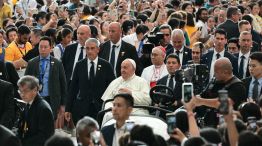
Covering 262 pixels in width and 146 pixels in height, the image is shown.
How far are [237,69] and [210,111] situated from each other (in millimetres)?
3295

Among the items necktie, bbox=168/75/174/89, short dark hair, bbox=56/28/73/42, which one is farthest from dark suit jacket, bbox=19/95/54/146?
short dark hair, bbox=56/28/73/42

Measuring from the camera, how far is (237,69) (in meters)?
19.1

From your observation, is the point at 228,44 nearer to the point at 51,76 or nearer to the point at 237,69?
the point at 237,69

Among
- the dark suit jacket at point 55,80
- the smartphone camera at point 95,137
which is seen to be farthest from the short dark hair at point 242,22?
the smartphone camera at point 95,137

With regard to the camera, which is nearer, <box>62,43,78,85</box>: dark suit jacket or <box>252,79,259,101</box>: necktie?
<box>252,79,259,101</box>: necktie

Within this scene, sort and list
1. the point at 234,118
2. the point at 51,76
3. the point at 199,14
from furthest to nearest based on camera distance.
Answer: the point at 199,14
the point at 51,76
the point at 234,118

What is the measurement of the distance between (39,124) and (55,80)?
4800 millimetres

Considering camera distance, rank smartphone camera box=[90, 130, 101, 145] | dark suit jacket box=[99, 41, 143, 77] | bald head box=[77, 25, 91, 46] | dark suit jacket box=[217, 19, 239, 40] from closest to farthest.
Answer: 1. smartphone camera box=[90, 130, 101, 145]
2. dark suit jacket box=[99, 41, 143, 77]
3. bald head box=[77, 25, 91, 46]
4. dark suit jacket box=[217, 19, 239, 40]

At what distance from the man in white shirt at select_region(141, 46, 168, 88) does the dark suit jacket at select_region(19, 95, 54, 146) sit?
15.7ft

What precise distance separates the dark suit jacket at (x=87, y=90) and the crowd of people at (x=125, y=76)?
Answer: 2 centimetres

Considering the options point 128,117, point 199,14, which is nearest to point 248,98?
point 128,117

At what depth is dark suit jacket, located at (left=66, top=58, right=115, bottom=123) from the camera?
18.7 m

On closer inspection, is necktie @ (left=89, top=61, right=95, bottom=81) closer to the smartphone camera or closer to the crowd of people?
the crowd of people

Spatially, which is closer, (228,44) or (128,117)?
(128,117)
